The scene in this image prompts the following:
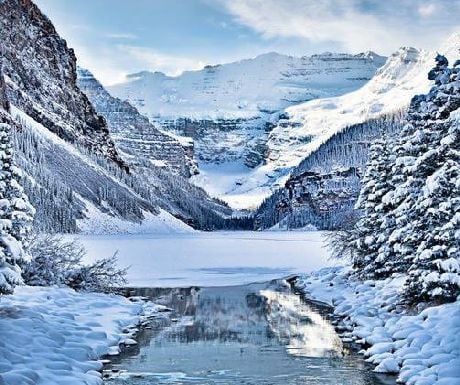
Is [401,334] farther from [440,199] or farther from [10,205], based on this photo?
[10,205]

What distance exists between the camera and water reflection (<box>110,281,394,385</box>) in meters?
16.7

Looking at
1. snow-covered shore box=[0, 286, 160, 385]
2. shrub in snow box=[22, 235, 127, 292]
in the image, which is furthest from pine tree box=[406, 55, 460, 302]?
shrub in snow box=[22, 235, 127, 292]

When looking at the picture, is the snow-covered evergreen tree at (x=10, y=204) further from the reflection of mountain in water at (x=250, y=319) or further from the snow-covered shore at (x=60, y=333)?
the reflection of mountain in water at (x=250, y=319)

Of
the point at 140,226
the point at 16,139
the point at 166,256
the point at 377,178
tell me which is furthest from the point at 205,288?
the point at 140,226

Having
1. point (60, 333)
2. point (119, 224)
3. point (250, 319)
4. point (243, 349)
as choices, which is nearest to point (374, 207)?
point (250, 319)

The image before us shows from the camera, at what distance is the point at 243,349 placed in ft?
66.2

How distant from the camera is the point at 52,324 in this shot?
20.3 metres

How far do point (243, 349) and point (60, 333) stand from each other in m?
5.35

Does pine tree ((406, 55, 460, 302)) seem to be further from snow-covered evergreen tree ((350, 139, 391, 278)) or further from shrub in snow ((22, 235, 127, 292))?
shrub in snow ((22, 235, 127, 292))

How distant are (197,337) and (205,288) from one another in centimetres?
1589

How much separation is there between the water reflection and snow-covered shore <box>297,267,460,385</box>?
2.43ft

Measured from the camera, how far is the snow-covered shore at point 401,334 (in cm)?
1580

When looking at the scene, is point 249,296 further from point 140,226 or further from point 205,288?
point 140,226

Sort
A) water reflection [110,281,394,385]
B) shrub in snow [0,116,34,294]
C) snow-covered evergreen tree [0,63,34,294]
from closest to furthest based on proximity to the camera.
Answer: water reflection [110,281,394,385] < shrub in snow [0,116,34,294] < snow-covered evergreen tree [0,63,34,294]
